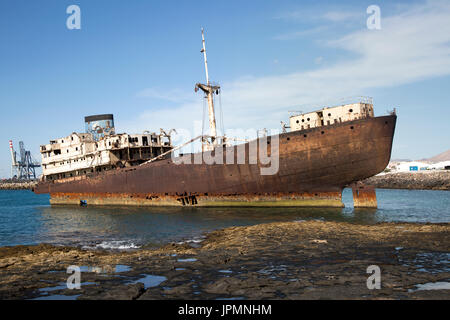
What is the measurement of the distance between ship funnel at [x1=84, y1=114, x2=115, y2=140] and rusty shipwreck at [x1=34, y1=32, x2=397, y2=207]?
8316 millimetres

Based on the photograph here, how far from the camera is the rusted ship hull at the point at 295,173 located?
842 inches

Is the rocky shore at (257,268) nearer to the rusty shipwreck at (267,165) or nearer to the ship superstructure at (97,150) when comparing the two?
the rusty shipwreck at (267,165)

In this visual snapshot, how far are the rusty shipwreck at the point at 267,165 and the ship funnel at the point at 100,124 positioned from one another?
27.3 ft

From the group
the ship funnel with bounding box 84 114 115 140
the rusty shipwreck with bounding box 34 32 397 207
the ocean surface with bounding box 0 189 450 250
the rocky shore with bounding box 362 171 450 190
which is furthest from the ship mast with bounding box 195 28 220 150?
the rocky shore with bounding box 362 171 450 190

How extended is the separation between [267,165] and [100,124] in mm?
26555

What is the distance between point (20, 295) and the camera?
22.3 ft

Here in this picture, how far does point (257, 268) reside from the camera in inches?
327

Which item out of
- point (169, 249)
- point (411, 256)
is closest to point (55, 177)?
point (169, 249)

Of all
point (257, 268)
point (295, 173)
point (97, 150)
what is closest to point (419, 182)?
point (295, 173)

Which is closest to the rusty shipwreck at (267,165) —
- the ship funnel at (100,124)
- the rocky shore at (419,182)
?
the ship funnel at (100,124)

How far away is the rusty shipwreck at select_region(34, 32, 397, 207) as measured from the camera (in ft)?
70.5

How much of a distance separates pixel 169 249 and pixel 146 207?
1843cm

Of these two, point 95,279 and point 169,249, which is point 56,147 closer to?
point 169,249

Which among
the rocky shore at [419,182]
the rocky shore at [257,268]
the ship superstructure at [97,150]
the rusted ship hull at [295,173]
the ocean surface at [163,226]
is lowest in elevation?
the rocky shore at [419,182]
